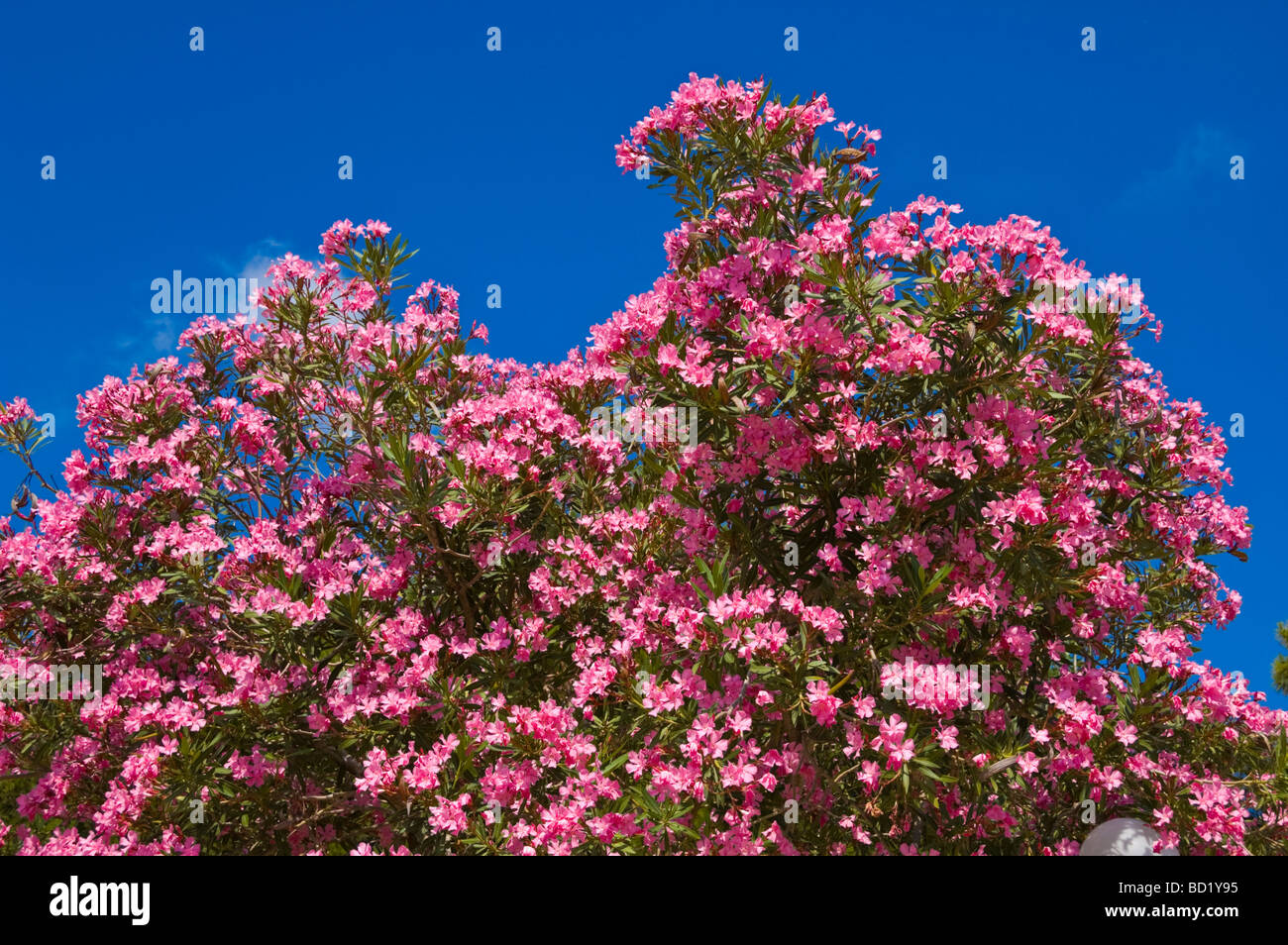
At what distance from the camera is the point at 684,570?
5770mm

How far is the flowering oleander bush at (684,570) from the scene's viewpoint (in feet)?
15.2

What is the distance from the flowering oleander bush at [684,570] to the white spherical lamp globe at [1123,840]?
309 mm

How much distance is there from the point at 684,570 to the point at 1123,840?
2.54m

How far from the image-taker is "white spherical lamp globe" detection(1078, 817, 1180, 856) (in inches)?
185

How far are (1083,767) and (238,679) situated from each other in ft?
14.7

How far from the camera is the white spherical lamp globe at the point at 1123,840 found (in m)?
4.70

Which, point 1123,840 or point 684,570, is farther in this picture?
point 684,570

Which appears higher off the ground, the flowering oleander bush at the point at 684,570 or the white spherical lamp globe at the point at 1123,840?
the flowering oleander bush at the point at 684,570

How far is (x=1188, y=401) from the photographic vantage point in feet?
20.1

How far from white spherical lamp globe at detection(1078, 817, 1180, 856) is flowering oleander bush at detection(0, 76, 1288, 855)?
31 cm

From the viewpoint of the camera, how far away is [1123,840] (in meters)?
4.74

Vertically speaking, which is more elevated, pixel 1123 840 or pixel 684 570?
pixel 684 570

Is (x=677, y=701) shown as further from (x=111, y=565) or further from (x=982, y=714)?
(x=111, y=565)
